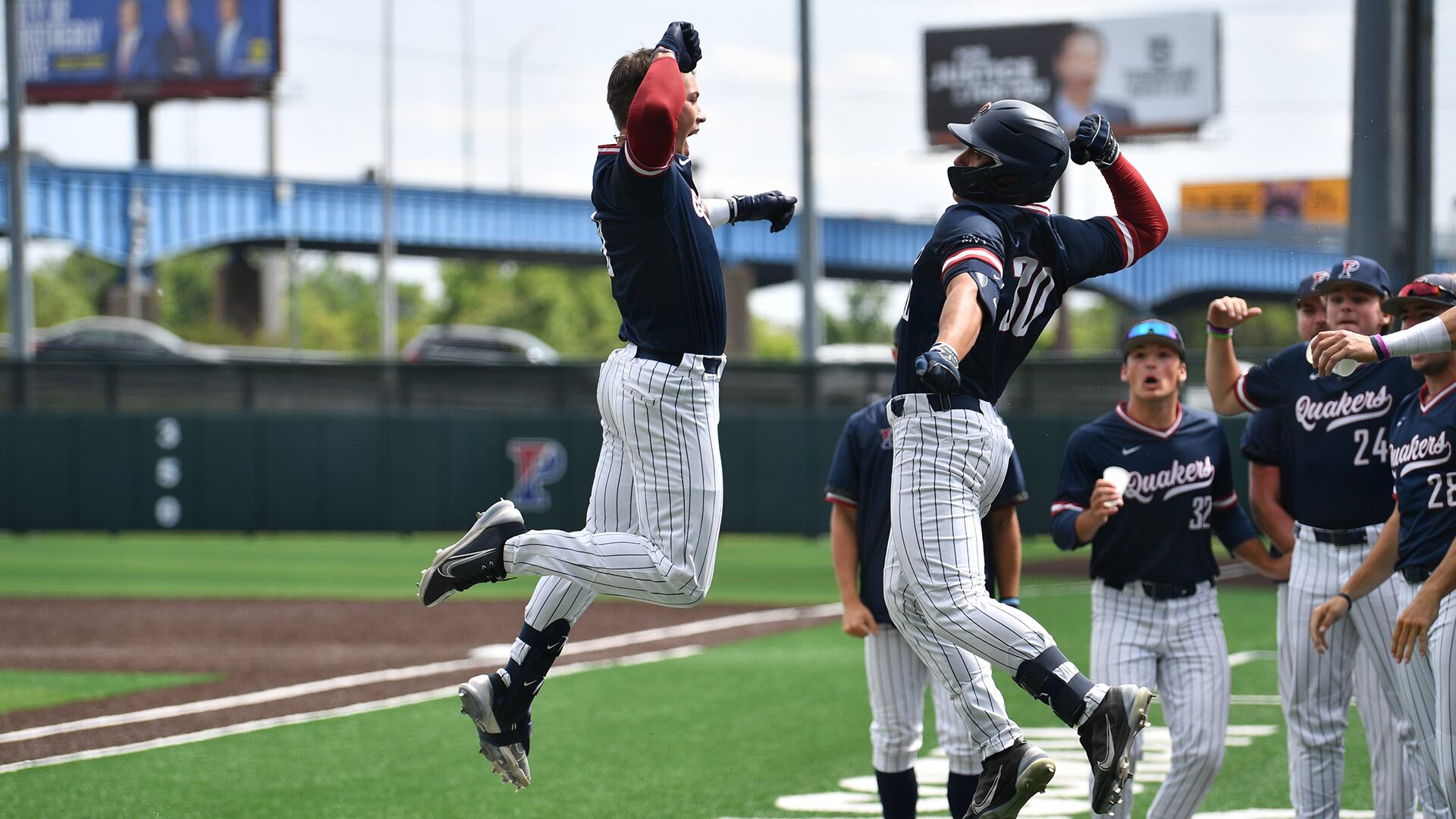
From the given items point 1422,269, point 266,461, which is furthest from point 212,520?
point 1422,269

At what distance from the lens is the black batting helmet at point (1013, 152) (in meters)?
4.51

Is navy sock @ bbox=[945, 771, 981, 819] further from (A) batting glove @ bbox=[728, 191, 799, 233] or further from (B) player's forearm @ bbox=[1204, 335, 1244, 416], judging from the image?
(A) batting glove @ bbox=[728, 191, 799, 233]

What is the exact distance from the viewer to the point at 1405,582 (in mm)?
5211

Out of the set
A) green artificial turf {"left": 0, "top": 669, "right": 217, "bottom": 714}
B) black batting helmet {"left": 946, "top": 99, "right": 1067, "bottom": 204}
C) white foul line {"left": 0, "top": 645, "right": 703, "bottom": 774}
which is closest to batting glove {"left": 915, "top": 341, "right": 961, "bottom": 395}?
black batting helmet {"left": 946, "top": 99, "right": 1067, "bottom": 204}

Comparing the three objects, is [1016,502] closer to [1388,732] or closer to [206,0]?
[1388,732]

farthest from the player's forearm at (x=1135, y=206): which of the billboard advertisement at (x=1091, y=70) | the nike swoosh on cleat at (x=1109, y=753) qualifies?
the billboard advertisement at (x=1091, y=70)

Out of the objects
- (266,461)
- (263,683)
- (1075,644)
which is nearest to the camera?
(263,683)

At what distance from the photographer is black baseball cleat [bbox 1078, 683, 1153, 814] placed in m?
4.32

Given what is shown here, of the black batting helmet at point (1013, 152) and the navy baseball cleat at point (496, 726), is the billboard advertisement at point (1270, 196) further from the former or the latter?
the navy baseball cleat at point (496, 726)

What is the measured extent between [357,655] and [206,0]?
43.2 meters

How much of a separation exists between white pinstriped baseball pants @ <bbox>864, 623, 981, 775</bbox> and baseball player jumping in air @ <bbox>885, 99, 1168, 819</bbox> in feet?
4.24

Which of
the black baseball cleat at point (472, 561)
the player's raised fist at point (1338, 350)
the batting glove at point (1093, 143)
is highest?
the batting glove at point (1093, 143)

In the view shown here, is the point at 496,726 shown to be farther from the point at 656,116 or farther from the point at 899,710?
the point at 656,116

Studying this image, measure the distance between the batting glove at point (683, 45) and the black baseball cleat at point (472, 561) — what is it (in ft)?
4.60
